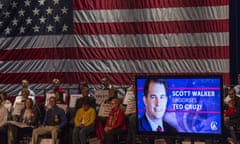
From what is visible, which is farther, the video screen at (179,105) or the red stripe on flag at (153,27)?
the red stripe on flag at (153,27)

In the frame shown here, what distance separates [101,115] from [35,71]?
390 cm

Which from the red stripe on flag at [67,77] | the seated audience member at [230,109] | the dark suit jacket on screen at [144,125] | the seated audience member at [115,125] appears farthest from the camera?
the red stripe on flag at [67,77]

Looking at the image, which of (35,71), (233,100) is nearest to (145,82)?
(233,100)

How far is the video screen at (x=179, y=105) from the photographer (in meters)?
7.93

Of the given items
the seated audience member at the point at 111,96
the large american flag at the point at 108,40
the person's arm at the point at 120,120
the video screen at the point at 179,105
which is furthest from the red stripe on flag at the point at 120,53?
the video screen at the point at 179,105

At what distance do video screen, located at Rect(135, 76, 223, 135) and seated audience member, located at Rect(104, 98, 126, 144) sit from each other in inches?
68.8

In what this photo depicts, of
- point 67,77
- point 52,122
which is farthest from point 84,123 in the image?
point 67,77

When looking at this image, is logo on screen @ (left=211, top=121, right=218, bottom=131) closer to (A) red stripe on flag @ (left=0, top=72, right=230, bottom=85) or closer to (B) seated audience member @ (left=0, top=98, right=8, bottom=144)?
(A) red stripe on flag @ (left=0, top=72, right=230, bottom=85)

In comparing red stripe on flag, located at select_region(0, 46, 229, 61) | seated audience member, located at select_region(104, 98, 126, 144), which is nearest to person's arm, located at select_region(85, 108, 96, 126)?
seated audience member, located at select_region(104, 98, 126, 144)

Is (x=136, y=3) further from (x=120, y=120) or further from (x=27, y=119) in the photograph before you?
(x=27, y=119)

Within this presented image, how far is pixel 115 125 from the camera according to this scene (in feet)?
33.4

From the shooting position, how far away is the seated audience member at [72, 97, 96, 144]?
1050 cm

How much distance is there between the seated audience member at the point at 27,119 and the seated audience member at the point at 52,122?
257 millimetres

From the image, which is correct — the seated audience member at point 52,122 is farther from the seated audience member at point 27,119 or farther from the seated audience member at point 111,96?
the seated audience member at point 111,96
